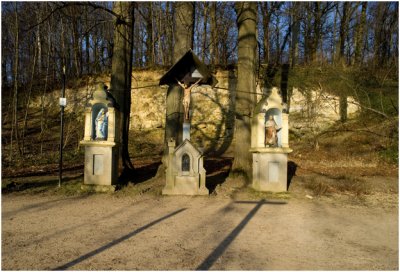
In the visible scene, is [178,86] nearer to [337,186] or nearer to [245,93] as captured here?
[245,93]

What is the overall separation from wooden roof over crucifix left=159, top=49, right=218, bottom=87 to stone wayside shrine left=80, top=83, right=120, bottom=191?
181 centimetres

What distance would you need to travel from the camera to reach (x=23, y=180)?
377 inches

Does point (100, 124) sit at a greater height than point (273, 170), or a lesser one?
greater

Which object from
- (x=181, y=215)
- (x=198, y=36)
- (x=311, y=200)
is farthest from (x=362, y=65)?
(x=181, y=215)

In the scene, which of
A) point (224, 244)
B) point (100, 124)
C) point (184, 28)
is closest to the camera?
point (224, 244)

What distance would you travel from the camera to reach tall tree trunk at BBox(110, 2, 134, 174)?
10.2 m

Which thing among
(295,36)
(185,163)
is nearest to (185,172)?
(185,163)

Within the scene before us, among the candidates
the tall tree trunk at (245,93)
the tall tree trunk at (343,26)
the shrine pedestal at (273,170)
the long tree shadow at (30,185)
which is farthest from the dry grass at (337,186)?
the tall tree trunk at (343,26)

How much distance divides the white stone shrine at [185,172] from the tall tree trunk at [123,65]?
2784mm

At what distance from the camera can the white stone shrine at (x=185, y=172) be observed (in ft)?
26.3

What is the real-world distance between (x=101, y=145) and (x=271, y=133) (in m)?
4.65

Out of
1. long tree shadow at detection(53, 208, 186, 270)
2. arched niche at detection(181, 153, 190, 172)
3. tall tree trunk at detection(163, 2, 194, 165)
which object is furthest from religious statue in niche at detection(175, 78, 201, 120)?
long tree shadow at detection(53, 208, 186, 270)

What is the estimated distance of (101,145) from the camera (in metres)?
8.49

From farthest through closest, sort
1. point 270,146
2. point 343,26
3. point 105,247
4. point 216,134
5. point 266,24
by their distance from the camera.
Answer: point 266,24, point 343,26, point 216,134, point 270,146, point 105,247
